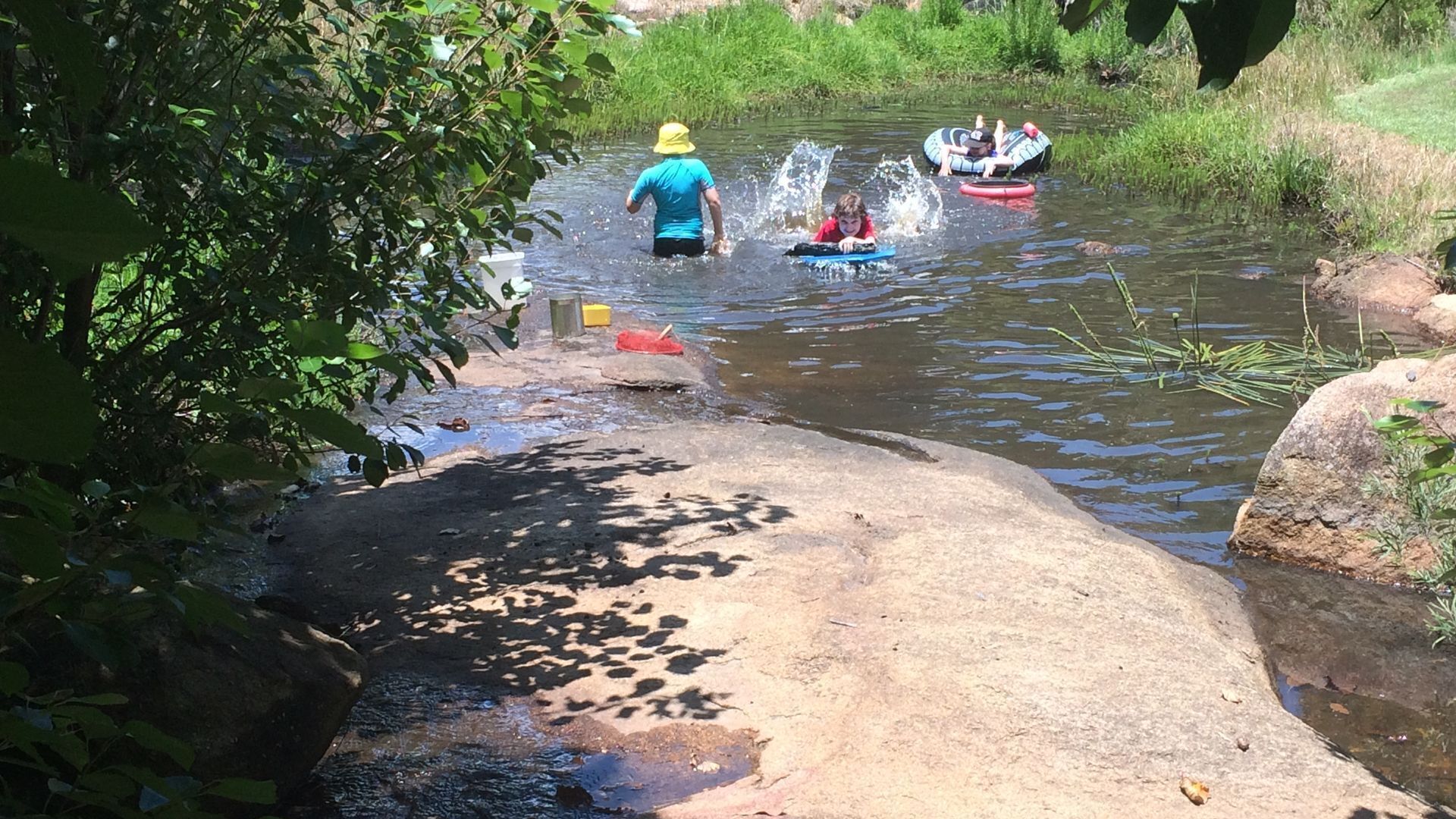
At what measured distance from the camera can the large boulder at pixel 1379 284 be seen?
1166 cm

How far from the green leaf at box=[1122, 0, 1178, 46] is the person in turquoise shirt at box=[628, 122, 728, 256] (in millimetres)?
11550

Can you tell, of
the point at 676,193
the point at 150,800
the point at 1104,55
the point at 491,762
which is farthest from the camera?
the point at 1104,55

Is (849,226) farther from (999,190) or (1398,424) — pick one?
(1398,424)

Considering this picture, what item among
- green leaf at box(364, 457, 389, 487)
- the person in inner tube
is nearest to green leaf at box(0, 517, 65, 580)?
green leaf at box(364, 457, 389, 487)

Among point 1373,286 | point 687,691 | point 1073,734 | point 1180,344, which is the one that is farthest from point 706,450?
point 1373,286

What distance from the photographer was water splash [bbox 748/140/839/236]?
50.8 feet

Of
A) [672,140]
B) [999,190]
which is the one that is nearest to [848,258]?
[672,140]

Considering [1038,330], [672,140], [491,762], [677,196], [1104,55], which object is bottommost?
[491,762]

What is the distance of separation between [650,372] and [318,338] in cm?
773

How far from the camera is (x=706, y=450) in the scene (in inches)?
274

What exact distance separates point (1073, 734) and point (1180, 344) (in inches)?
254

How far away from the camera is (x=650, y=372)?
900cm

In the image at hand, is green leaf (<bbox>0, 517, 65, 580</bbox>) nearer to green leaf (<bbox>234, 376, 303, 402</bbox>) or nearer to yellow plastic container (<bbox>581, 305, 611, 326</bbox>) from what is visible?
green leaf (<bbox>234, 376, 303, 402</bbox>)

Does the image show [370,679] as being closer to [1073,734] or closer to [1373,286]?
[1073,734]
